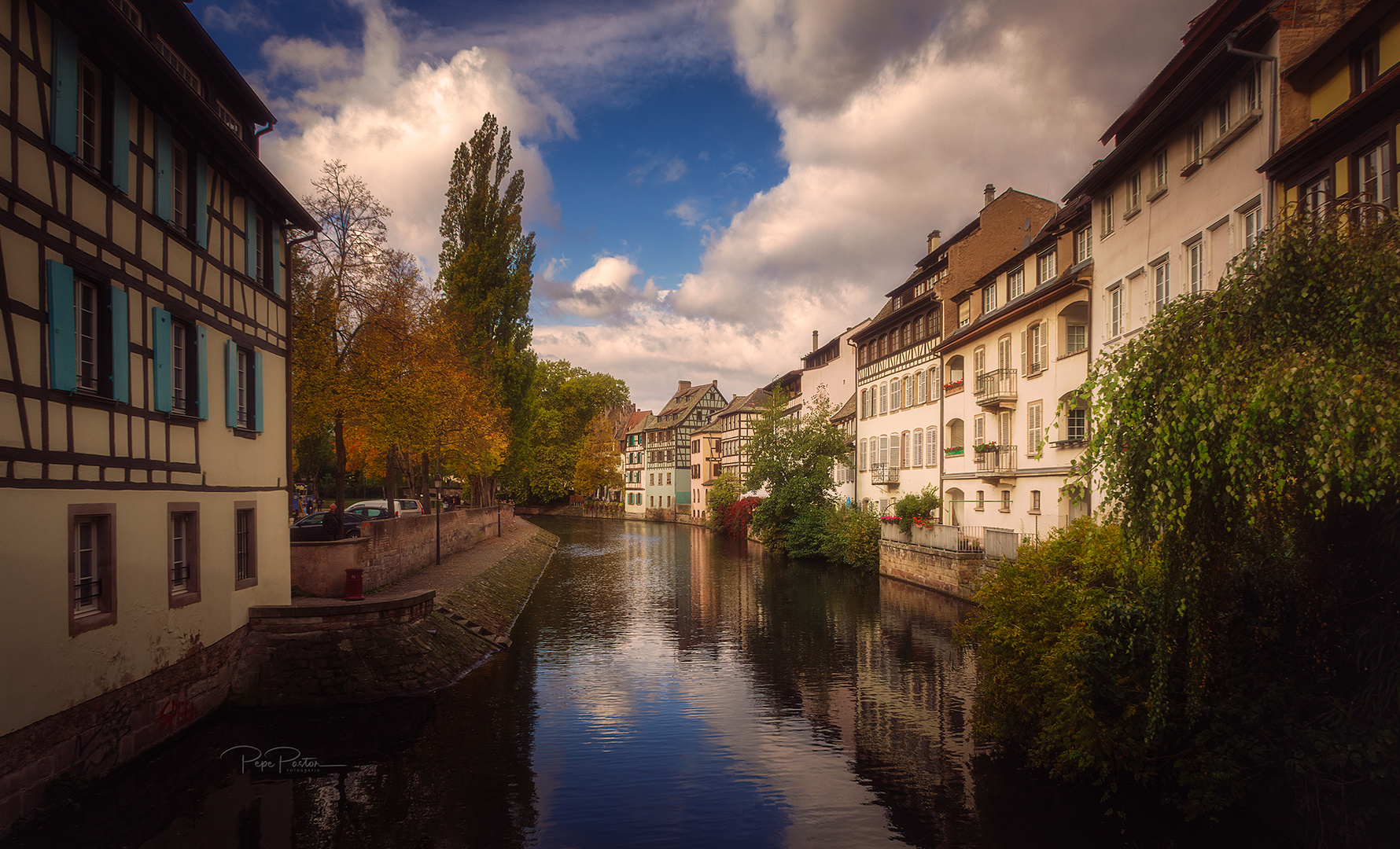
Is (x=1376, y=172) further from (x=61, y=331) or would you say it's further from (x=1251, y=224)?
(x=61, y=331)

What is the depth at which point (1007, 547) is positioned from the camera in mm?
23516

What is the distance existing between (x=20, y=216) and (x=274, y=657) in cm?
860

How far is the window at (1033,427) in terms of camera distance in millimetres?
23969

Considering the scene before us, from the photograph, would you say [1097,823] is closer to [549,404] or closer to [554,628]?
[554,628]

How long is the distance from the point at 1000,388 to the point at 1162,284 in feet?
28.7

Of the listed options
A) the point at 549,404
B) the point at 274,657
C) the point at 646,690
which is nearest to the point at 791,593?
the point at 646,690

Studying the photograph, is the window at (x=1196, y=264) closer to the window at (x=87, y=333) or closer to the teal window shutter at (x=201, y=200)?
the teal window shutter at (x=201, y=200)

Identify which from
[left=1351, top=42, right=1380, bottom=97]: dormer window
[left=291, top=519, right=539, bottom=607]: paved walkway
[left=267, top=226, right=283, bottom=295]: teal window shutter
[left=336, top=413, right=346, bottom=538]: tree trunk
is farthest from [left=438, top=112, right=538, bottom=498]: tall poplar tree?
[left=1351, top=42, right=1380, bottom=97]: dormer window

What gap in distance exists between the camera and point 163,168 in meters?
11.3

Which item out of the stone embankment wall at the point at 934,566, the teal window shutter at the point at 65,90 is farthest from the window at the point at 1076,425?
the teal window shutter at the point at 65,90

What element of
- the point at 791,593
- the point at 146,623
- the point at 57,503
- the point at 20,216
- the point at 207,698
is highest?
the point at 20,216

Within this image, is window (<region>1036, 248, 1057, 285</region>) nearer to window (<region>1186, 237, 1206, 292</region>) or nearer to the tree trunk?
window (<region>1186, 237, 1206, 292</region>)
